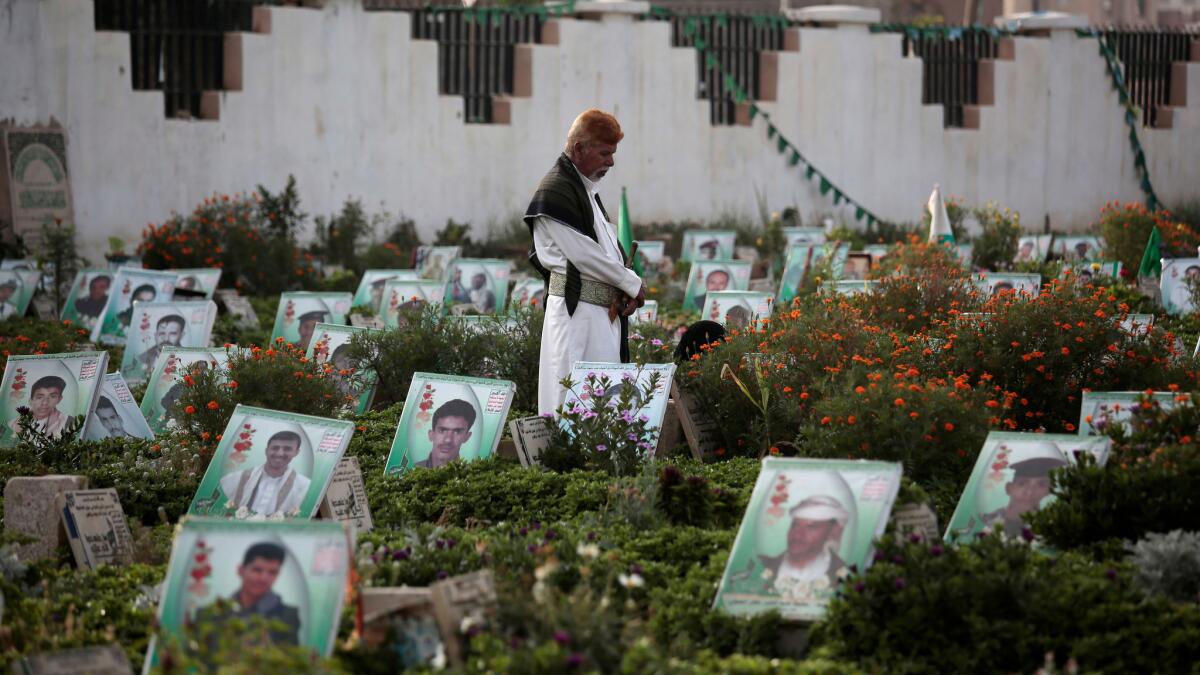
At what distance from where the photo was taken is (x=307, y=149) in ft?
62.9

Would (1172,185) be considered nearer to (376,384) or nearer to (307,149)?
(307,149)

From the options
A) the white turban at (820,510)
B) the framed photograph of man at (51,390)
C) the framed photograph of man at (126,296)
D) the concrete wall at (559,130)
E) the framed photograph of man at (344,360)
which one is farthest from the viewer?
the concrete wall at (559,130)

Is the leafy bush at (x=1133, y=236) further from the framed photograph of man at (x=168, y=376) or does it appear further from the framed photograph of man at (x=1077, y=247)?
the framed photograph of man at (x=168, y=376)

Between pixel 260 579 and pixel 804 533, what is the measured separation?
1.80 metres

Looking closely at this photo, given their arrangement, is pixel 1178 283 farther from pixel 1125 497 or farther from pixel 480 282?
pixel 1125 497

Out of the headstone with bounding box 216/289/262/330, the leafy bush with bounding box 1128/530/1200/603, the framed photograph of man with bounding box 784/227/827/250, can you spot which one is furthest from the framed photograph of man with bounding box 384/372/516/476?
the framed photograph of man with bounding box 784/227/827/250

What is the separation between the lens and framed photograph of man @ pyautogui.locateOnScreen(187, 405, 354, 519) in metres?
6.10

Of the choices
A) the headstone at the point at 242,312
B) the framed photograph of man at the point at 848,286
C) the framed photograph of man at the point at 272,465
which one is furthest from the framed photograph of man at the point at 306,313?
the framed photograph of man at the point at 272,465

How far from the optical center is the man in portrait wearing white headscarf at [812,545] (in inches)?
190

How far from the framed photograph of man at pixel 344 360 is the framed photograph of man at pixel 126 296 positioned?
2.94 metres

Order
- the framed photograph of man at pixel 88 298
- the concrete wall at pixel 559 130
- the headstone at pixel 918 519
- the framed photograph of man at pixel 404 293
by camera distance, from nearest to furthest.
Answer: the headstone at pixel 918 519 < the framed photograph of man at pixel 404 293 < the framed photograph of man at pixel 88 298 < the concrete wall at pixel 559 130

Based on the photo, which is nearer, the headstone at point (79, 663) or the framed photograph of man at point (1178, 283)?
the headstone at point (79, 663)

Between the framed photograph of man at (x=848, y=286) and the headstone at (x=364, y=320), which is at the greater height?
the framed photograph of man at (x=848, y=286)

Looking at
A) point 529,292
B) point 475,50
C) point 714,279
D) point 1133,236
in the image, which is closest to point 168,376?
point 529,292
